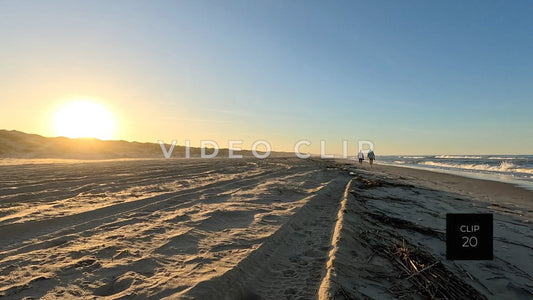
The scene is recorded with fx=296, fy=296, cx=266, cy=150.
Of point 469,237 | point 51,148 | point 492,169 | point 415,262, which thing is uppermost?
point 51,148

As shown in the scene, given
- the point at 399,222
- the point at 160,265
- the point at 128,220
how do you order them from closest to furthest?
the point at 160,265, the point at 128,220, the point at 399,222

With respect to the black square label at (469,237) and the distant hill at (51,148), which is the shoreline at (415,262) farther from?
the distant hill at (51,148)

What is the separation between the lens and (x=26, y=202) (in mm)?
6438

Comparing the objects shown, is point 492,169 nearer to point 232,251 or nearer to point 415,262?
point 415,262

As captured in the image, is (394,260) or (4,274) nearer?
(4,274)

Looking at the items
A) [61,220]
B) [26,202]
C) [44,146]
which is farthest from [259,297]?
[44,146]

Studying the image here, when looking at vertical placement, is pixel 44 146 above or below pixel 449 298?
above

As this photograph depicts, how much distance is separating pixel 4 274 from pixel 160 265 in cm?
153

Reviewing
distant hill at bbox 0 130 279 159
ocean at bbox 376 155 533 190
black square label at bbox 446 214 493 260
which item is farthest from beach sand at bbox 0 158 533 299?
distant hill at bbox 0 130 279 159

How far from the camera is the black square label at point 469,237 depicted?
3.22m

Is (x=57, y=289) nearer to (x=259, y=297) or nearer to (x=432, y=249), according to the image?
(x=259, y=297)

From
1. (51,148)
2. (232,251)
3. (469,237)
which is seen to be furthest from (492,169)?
(51,148)

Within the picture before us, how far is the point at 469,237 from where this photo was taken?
3.31m

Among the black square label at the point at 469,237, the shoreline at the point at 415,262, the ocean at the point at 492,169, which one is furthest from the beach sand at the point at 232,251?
the ocean at the point at 492,169
